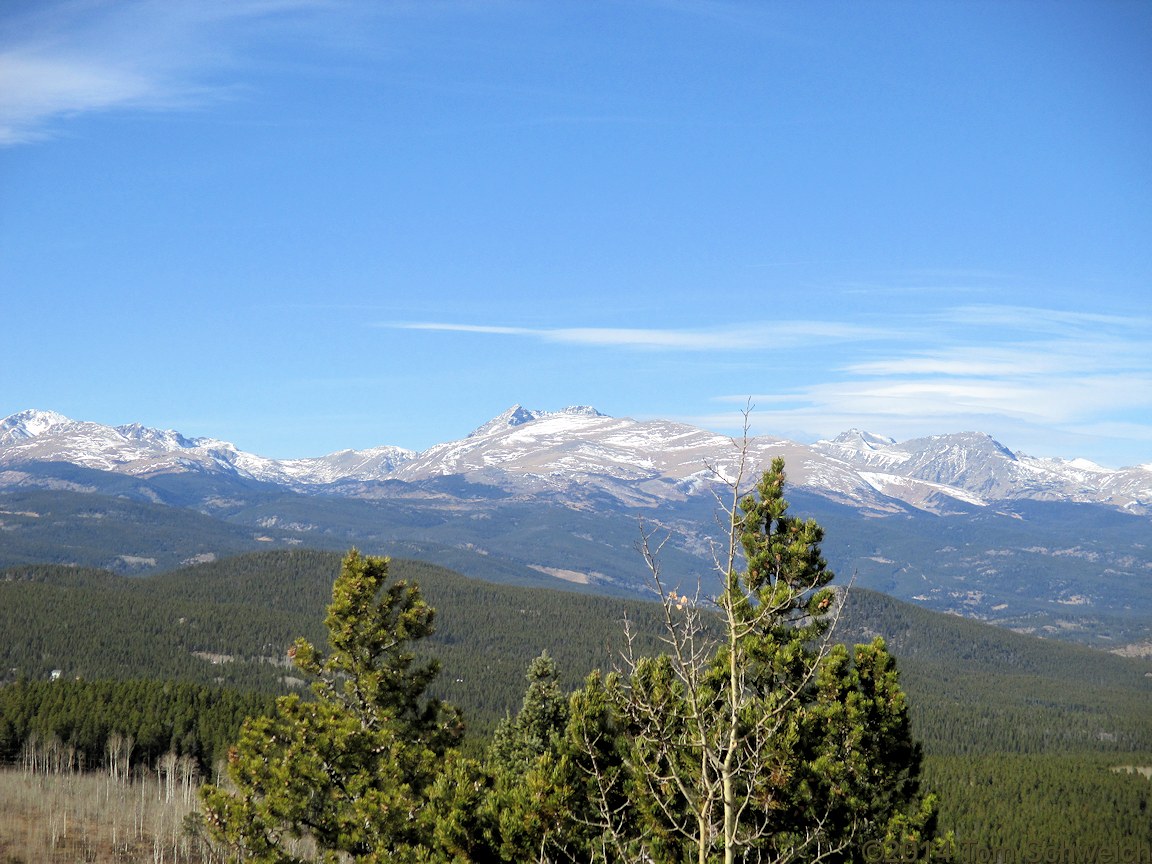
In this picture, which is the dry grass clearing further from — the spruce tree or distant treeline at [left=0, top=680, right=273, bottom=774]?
the spruce tree

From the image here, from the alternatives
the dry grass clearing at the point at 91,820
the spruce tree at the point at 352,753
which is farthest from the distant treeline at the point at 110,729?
the spruce tree at the point at 352,753

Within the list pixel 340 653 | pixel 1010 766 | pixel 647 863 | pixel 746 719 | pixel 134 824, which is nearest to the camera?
pixel 746 719

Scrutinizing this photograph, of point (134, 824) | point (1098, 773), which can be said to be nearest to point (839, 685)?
point (134, 824)

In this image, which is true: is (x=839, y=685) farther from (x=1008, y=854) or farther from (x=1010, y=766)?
(x=1010, y=766)

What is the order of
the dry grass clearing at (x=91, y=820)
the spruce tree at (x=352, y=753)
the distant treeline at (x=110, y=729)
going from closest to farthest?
the spruce tree at (x=352, y=753) < the dry grass clearing at (x=91, y=820) < the distant treeline at (x=110, y=729)

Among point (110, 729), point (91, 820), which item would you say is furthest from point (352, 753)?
point (110, 729)

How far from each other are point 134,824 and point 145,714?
23849 millimetres

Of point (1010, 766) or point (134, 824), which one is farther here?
point (1010, 766)

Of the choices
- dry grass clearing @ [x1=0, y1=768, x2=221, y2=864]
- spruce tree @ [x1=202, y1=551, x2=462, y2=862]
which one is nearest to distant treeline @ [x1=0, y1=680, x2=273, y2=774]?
dry grass clearing @ [x1=0, y1=768, x2=221, y2=864]

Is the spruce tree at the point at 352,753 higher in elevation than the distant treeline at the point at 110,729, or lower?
higher

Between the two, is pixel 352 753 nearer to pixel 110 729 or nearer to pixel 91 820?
pixel 91 820

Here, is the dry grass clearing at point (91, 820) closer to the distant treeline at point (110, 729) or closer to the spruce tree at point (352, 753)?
the distant treeline at point (110, 729)

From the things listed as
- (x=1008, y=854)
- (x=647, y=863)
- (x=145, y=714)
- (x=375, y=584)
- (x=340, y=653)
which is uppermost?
(x=375, y=584)

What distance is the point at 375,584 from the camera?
116 ft
